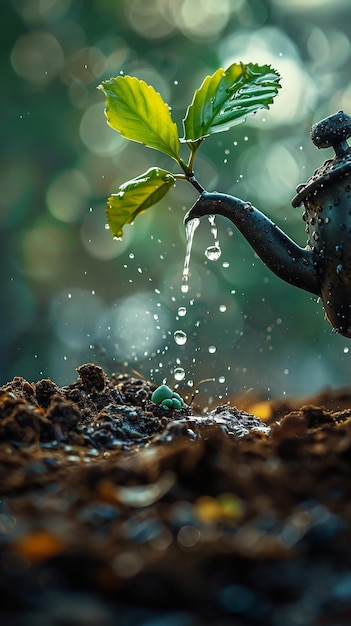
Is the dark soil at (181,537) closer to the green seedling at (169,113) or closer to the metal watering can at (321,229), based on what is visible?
the metal watering can at (321,229)

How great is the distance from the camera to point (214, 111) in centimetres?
134

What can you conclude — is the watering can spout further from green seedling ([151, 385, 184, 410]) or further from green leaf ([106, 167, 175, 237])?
green seedling ([151, 385, 184, 410])

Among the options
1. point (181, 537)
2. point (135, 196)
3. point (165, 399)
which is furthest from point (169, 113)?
point (181, 537)

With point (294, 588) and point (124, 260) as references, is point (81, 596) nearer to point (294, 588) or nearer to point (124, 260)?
point (294, 588)

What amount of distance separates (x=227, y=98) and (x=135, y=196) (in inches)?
9.9

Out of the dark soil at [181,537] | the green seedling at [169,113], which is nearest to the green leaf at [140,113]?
the green seedling at [169,113]

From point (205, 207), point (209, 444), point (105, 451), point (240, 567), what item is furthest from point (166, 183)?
point (240, 567)

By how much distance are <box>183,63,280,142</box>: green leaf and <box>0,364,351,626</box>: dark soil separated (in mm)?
701

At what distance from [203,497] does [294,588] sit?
0.16m

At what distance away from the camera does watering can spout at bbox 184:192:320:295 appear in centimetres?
137

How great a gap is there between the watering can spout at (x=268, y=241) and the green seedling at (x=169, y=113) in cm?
6

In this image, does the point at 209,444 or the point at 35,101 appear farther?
the point at 35,101

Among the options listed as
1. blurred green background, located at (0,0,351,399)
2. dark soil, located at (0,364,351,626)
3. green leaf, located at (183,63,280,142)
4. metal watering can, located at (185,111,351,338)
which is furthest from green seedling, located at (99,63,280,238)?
blurred green background, located at (0,0,351,399)

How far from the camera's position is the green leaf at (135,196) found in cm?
Result: 136
